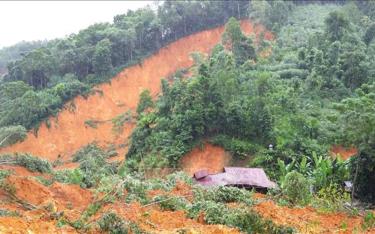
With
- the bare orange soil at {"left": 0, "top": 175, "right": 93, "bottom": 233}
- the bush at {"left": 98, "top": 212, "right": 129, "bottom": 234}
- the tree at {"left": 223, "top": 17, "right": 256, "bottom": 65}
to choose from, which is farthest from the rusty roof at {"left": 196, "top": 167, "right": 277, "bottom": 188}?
the tree at {"left": 223, "top": 17, "right": 256, "bottom": 65}

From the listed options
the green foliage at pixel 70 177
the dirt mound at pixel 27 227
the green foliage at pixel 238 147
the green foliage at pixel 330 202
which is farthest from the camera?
the green foliage at pixel 238 147

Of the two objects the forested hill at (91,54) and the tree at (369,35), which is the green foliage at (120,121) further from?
the tree at (369,35)

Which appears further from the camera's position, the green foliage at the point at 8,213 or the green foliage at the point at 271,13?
the green foliage at the point at 271,13

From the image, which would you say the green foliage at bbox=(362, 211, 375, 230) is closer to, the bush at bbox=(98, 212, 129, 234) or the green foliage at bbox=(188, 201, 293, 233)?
the green foliage at bbox=(188, 201, 293, 233)

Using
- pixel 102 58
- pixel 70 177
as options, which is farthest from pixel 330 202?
pixel 102 58

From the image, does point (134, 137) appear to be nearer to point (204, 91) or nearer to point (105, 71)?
point (204, 91)

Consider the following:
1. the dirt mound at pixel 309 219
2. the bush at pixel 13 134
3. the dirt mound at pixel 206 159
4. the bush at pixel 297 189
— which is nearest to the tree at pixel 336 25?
the dirt mound at pixel 206 159
